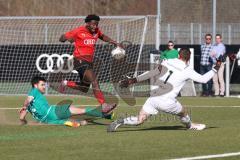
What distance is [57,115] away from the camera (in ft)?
52.0

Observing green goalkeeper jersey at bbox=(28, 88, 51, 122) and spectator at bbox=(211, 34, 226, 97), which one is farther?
spectator at bbox=(211, 34, 226, 97)

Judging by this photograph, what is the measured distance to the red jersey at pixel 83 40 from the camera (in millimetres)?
17672

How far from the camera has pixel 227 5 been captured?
2806 centimetres

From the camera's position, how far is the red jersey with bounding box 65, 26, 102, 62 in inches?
696

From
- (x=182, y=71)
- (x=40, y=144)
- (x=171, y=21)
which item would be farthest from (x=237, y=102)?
(x=40, y=144)

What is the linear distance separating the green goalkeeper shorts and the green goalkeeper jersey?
10cm

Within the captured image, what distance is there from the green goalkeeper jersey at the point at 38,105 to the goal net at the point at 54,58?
1026 cm

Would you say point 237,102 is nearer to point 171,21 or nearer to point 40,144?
point 171,21

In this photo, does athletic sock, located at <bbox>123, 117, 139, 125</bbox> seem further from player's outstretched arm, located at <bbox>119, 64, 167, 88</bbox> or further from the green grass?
player's outstretched arm, located at <bbox>119, 64, 167, 88</bbox>

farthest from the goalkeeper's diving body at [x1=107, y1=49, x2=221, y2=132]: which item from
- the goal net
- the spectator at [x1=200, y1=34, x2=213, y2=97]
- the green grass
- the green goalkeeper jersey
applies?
the goal net

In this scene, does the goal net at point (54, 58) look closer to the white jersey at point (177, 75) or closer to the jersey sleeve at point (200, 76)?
the white jersey at point (177, 75)

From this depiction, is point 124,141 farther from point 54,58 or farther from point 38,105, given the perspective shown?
point 54,58

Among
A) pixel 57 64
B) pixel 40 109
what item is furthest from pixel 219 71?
pixel 40 109

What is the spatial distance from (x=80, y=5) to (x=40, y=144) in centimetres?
4291
